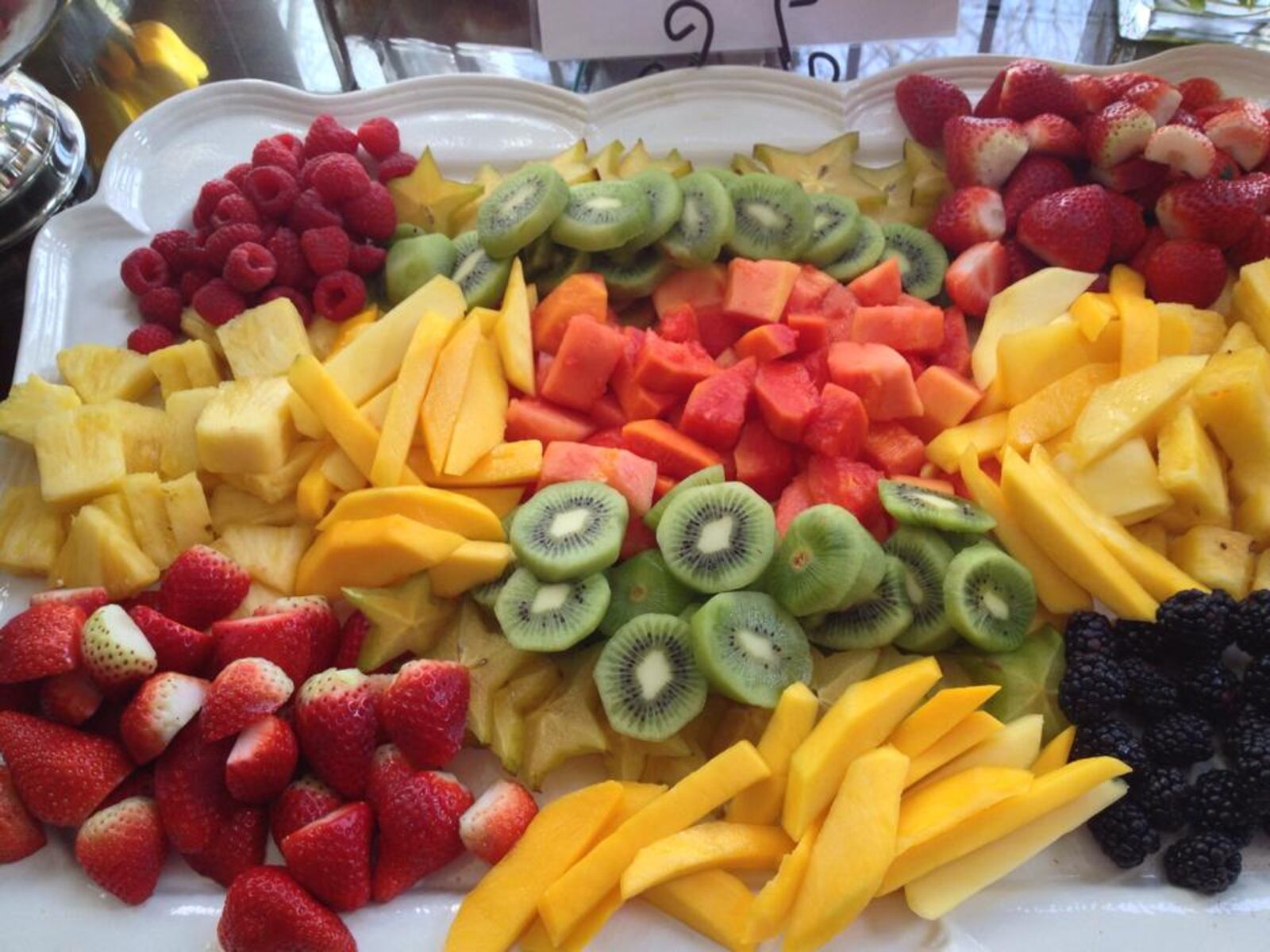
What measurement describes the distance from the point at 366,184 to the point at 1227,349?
5.09 feet

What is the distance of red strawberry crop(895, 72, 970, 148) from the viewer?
217 cm

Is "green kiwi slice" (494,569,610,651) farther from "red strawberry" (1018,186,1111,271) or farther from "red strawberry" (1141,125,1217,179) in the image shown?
"red strawberry" (1141,125,1217,179)

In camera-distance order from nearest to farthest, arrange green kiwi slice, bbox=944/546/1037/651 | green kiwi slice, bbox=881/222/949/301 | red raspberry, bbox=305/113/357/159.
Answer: green kiwi slice, bbox=944/546/1037/651 < green kiwi slice, bbox=881/222/949/301 < red raspberry, bbox=305/113/357/159

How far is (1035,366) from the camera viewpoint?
176cm

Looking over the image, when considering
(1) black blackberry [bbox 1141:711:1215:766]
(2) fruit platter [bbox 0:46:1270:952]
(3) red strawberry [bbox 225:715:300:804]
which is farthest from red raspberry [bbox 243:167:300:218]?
(1) black blackberry [bbox 1141:711:1215:766]

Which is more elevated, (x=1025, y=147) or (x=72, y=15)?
(x=72, y=15)

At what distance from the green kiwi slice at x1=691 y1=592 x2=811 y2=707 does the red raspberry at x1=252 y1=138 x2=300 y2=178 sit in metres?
1.23

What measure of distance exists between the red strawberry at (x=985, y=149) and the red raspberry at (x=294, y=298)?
1276mm

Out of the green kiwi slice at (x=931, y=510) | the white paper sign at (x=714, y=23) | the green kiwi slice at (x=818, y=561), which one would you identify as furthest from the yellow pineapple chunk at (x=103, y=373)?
the green kiwi slice at (x=931, y=510)

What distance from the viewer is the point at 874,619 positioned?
5.03 feet

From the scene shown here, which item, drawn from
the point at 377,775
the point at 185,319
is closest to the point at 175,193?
the point at 185,319

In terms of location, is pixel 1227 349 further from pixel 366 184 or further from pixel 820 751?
pixel 366 184

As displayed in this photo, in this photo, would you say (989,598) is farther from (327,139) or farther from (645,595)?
(327,139)

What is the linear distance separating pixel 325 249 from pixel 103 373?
0.45 meters
